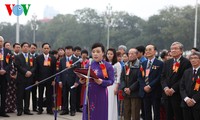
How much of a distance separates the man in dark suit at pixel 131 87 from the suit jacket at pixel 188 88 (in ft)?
4.30

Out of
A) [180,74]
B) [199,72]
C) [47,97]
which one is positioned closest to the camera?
[199,72]

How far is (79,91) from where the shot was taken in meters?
9.71

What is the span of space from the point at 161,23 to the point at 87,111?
5286 cm

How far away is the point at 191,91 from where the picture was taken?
5777mm

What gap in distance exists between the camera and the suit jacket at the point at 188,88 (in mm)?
5648

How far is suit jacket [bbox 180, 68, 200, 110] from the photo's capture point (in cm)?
565

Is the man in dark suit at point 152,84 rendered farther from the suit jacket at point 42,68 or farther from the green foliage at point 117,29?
the green foliage at point 117,29

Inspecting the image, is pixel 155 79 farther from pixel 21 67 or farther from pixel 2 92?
pixel 2 92

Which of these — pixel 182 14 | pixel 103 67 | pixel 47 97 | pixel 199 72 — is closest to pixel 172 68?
pixel 199 72

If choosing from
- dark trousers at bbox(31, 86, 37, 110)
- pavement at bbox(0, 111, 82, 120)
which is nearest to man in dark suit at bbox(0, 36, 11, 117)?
pavement at bbox(0, 111, 82, 120)

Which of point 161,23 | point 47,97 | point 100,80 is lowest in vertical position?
point 47,97

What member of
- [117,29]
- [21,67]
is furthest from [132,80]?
[117,29]

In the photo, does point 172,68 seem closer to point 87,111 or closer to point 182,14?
point 87,111

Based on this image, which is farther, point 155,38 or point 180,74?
point 155,38
